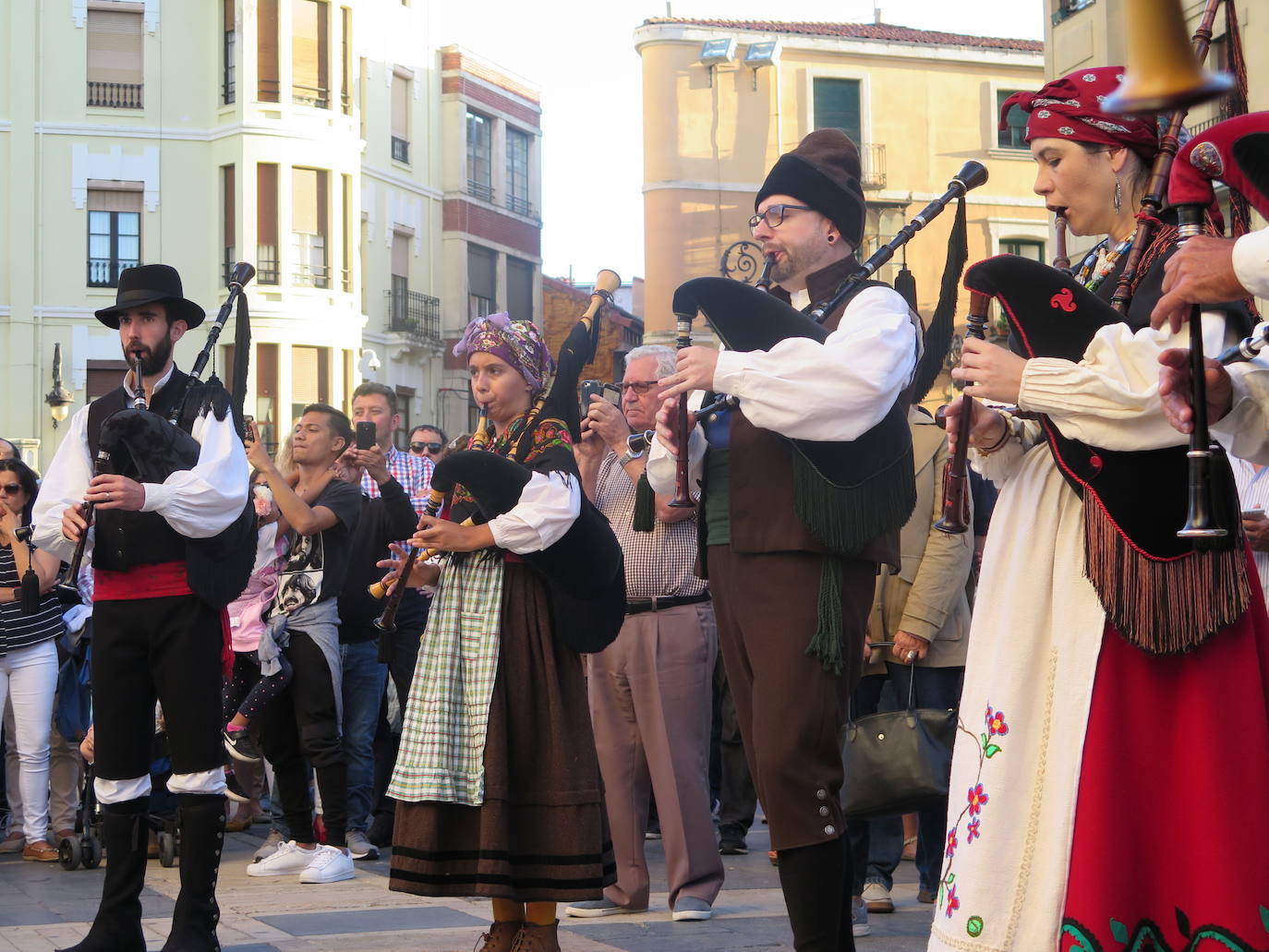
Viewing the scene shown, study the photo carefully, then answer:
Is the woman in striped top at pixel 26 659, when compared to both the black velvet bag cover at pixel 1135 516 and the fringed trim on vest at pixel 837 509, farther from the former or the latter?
the black velvet bag cover at pixel 1135 516

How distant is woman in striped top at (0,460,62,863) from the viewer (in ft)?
27.2

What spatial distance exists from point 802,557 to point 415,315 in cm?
3123

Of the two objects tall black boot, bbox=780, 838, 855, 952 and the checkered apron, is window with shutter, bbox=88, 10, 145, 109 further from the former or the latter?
tall black boot, bbox=780, 838, 855, 952

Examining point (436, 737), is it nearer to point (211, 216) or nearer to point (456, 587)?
point (456, 587)

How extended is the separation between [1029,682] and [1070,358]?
2.13ft

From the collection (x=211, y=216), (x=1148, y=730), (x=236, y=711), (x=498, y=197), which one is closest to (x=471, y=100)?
(x=498, y=197)

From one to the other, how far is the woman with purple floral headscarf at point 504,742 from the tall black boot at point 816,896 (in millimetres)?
1060

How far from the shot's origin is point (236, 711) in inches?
309

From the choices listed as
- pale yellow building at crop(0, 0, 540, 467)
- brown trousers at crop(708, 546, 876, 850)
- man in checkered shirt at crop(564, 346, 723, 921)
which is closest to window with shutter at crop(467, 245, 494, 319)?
pale yellow building at crop(0, 0, 540, 467)

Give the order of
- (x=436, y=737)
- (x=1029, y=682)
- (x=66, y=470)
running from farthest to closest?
(x=66, y=470)
(x=436, y=737)
(x=1029, y=682)

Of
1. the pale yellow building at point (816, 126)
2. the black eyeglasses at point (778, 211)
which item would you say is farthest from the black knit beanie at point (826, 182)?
the pale yellow building at point (816, 126)

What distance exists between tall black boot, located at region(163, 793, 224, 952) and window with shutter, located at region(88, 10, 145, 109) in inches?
1102

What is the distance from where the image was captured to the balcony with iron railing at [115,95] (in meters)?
31.0

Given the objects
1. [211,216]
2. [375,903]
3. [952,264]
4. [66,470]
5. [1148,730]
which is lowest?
[375,903]
